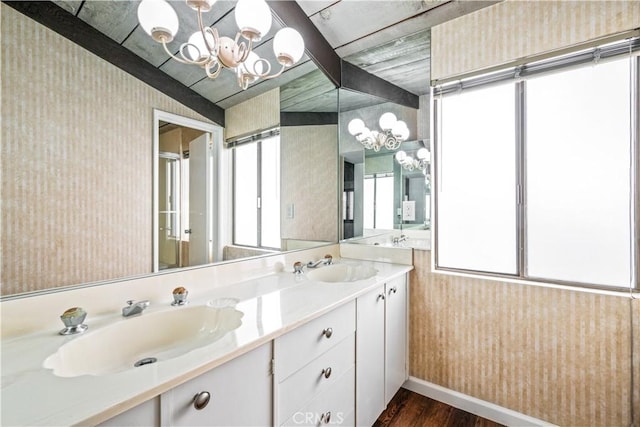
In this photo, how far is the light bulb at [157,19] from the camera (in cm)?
100

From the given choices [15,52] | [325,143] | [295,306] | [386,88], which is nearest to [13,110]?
[15,52]

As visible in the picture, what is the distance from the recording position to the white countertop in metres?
0.52

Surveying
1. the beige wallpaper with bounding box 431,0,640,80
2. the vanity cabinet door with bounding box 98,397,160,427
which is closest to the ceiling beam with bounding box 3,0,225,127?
the vanity cabinet door with bounding box 98,397,160,427

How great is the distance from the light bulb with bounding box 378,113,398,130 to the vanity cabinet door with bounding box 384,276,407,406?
3.81ft

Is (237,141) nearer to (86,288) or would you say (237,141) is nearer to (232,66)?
(232,66)

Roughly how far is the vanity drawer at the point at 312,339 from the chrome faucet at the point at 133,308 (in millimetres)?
500

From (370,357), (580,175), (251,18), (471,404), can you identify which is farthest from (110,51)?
(471,404)

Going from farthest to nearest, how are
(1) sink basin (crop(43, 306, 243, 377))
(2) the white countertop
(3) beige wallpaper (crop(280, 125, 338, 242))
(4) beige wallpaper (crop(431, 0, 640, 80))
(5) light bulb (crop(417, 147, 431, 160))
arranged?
(5) light bulb (crop(417, 147, 431, 160)), (3) beige wallpaper (crop(280, 125, 338, 242)), (4) beige wallpaper (crop(431, 0, 640, 80)), (1) sink basin (crop(43, 306, 243, 377)), (2) the white countertop

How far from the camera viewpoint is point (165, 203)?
3.64ft

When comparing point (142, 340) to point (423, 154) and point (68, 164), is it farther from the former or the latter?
point (423, 154)

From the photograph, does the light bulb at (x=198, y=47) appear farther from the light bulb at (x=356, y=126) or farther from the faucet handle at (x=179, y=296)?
the light bulb at (x=356, y=126)

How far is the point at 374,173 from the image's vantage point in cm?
226

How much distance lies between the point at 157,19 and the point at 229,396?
1.27m

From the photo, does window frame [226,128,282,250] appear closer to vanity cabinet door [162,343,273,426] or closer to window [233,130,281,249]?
window [233,130,281,249]
